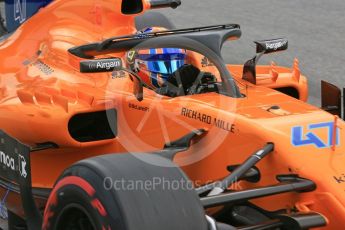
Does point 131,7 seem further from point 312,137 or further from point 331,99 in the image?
point 312,137

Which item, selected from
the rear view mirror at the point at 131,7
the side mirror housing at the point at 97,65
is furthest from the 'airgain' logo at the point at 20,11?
the side mirror housing at the point at 97,65

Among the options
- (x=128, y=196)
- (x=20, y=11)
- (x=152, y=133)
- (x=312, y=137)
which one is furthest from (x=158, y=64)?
(x=128, y=196)

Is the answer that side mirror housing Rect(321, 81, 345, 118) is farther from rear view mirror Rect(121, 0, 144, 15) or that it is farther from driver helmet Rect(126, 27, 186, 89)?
rear view mirror Rect(121, 0, 144, 15)

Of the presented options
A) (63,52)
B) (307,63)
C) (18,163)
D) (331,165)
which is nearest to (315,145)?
(331,165)

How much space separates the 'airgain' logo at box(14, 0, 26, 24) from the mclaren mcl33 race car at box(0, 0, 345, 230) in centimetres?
7

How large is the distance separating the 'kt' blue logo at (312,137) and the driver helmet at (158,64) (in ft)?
3.90

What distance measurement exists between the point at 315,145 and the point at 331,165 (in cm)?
15

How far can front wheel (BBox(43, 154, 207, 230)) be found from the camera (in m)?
3.13

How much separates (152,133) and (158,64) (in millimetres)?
654

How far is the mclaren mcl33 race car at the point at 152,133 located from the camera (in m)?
3.31

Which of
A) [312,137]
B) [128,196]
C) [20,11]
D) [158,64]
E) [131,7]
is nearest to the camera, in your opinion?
[128,196]

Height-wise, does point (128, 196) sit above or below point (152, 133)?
above

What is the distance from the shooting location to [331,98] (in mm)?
5086

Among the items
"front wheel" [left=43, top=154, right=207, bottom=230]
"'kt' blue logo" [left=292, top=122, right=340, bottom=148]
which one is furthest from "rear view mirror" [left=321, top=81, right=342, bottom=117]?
"front wheel" [left=43, top=154, right=207, bottom=230]
